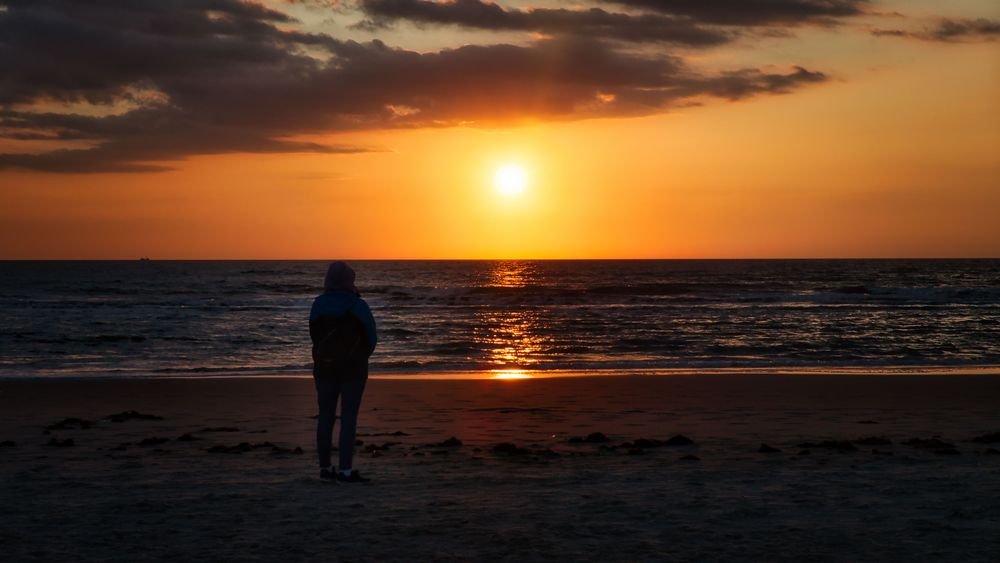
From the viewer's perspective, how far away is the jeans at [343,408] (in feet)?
26.1

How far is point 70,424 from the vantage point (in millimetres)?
11695

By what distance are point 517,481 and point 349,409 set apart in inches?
61.1

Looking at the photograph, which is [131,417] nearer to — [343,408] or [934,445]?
[343,408]

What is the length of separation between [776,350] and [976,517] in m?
22.0

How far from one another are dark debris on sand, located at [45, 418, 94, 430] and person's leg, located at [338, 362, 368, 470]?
511 centimetres

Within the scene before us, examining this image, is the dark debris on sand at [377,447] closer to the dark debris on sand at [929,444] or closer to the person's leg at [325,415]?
the person's leg at [325,415]

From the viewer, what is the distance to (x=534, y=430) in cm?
1139

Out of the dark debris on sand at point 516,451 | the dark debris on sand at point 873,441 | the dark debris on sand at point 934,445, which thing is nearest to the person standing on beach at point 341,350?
the dark debris on sand at point 516,451

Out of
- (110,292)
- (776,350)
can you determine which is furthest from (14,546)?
(110,292)

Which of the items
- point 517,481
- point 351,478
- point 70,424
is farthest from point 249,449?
point 70,424

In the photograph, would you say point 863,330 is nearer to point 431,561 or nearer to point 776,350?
point 776,350

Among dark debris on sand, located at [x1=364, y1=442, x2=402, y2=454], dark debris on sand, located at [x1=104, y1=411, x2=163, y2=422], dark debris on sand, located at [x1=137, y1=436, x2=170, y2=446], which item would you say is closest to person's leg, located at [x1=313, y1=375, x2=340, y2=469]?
dark debris on sand, located at [x1=364, y1=442, x2=402, y2=454]

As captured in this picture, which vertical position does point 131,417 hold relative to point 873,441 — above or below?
below

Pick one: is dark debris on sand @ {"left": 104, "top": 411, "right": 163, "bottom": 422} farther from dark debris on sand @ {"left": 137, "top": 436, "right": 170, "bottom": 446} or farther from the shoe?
the shoe
